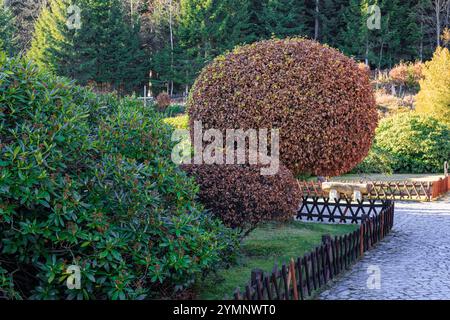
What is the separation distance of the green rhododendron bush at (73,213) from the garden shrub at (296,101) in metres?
3.79

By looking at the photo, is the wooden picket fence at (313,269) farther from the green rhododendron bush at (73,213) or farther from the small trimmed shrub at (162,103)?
the small trimmed shrub at (162,103)

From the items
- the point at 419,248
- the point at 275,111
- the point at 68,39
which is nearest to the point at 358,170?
the point at 419,248

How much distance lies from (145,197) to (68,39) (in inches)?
1381

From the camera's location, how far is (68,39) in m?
38.4

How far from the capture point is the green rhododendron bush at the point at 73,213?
17.2 ft

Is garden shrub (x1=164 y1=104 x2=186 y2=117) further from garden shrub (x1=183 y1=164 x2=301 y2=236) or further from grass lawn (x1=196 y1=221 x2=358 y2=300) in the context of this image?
garden shrub (x1=183 y1=164 x2=301 y2=236)

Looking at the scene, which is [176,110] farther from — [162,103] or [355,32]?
[355,32]

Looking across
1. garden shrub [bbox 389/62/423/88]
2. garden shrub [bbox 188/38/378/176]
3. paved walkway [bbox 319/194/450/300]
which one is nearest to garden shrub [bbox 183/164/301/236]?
garden shrub [bbox 188/38/378/176]

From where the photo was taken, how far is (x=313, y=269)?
7.66m

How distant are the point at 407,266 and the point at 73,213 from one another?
247 inches

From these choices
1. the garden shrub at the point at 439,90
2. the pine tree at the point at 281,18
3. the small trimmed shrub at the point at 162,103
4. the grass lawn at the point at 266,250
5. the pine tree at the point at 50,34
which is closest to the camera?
the grass lawn at the point at 266,250

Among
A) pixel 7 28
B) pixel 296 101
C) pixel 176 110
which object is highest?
pixel 7 28

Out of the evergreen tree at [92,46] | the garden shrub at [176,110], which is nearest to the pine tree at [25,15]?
the evergreen tree at [92,46]

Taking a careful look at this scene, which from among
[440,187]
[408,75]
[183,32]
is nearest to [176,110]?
[183,32]
